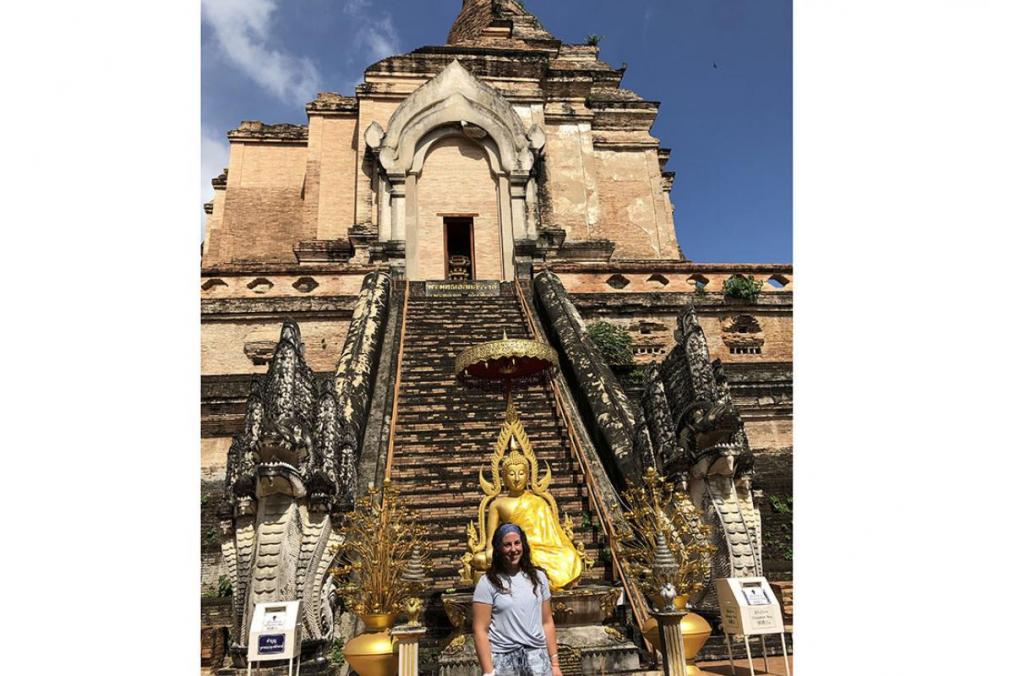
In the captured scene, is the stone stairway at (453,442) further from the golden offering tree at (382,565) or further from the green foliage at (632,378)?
the green foliage at (632,378)

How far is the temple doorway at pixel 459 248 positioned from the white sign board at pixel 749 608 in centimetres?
1091

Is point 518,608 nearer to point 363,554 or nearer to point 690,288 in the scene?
point 363,554

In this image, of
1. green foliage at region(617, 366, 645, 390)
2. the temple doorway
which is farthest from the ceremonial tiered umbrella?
the temple doorway

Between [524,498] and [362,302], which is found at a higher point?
[362,302]

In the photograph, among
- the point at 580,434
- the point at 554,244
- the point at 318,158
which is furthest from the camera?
the point at 318,158

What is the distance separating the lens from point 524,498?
6.00m

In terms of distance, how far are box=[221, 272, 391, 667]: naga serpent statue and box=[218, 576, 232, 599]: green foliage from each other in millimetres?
1549

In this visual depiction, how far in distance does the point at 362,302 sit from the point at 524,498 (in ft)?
21.4

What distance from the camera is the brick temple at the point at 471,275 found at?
8.45 meters

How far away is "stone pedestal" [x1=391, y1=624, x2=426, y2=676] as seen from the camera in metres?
4.31

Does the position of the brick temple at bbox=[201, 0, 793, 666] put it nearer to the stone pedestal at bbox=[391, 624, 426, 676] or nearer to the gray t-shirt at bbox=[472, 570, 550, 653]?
the stone pedestal at bbox=[391, 624, 426, 676]

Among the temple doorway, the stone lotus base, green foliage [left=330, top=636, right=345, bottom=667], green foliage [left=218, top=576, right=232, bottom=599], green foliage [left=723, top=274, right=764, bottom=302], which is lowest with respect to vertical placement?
green foliage [left=330, top=636, right=345, bottom=667]

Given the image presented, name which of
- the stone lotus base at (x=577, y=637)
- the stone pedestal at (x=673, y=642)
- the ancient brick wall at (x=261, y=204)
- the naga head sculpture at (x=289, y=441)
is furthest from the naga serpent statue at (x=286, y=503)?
the ancient brick wall at (x=261, y=204)

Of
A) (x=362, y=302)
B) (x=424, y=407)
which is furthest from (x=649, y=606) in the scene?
(x=362, y=302)
